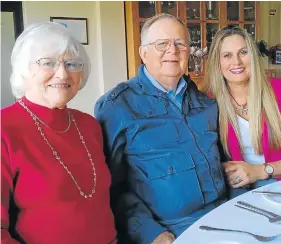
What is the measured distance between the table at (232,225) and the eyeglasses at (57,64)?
Result: 0.58m

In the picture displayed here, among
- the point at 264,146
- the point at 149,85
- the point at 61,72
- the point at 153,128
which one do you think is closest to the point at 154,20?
the point at 149,85

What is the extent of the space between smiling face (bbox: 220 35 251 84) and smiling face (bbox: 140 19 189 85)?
342mm

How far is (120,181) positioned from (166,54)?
0.53 metres

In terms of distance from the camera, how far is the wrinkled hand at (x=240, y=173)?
157cm

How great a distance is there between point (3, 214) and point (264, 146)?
3.96 feet

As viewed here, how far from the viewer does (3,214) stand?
97 cm

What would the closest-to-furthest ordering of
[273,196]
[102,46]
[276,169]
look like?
[273,196] < [276,169] < [102,46]

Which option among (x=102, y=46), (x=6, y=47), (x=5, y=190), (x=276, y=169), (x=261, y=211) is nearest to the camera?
(x=5, y=190)

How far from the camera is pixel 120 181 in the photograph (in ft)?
4.78

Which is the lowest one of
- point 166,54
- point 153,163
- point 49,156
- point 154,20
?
point 153,163

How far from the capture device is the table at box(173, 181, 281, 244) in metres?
0.91

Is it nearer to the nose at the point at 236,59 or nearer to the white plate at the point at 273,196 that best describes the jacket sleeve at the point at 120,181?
the white plate at the point at 273,196

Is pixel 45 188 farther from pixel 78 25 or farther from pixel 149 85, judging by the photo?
pixel 78 25

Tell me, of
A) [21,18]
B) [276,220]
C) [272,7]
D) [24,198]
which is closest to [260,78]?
[276,220]
